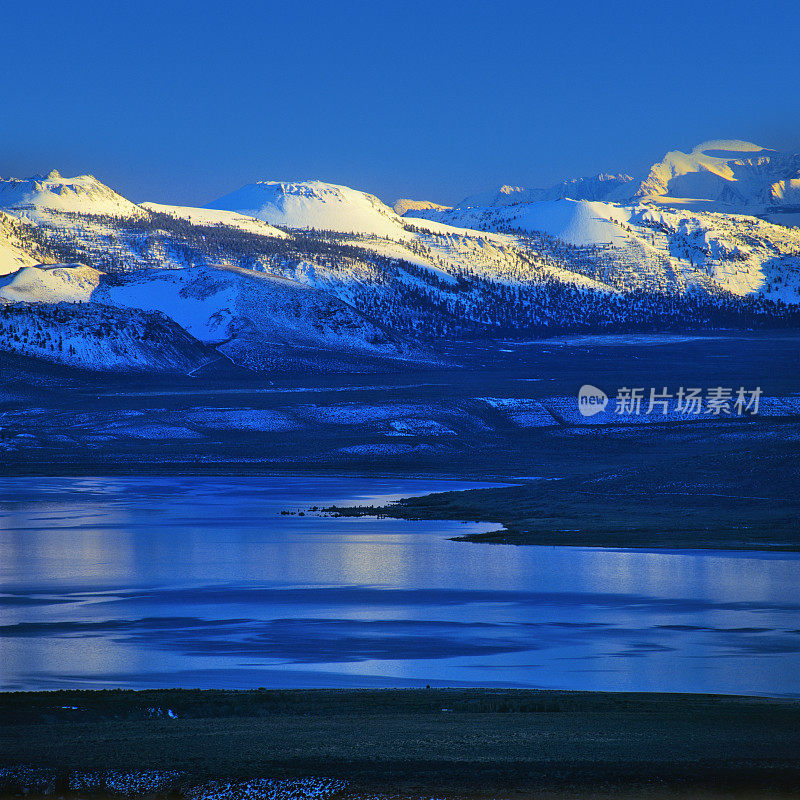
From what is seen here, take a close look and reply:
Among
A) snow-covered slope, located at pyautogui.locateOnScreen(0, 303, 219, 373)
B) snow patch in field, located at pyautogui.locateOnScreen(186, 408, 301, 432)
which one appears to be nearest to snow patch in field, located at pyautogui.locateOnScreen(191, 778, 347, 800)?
snow patch in field, located at pyautogui.locateOnScreen(186, 408, 301, 432)

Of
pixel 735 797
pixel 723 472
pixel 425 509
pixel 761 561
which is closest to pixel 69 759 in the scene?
pixel 735 797

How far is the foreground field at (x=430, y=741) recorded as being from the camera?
533 inches

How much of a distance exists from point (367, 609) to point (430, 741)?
1484 cm

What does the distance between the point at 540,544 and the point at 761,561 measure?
25.5ft

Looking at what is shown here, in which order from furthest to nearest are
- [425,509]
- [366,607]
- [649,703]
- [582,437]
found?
[582,437] → [425,509] → [366,607] → [649,703]

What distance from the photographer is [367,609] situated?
2991 centimetres

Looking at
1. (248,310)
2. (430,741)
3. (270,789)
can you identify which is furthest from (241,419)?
(248,310)

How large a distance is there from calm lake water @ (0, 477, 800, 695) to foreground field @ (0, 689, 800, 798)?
3.07 m

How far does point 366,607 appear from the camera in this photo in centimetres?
3017

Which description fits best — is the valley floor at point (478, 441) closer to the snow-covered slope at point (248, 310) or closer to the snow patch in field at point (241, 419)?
the snow patch in field at point (241, 419)

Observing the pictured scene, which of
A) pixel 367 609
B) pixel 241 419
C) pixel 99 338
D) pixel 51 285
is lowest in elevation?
pixel 367 609

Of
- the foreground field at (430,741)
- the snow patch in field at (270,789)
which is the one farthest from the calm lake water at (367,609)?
the snow patch in field at (270,789)

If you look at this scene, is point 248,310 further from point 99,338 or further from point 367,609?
point 367,609

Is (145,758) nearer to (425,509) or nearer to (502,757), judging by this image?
(502,757)
